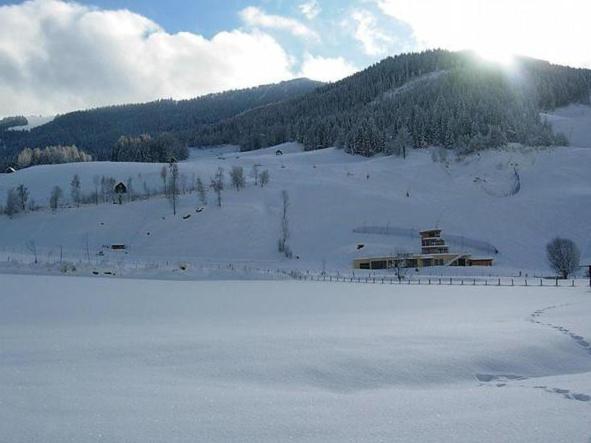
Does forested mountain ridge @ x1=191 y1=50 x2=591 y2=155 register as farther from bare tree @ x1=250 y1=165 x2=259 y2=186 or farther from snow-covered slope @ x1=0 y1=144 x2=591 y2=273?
bare tree @ x1=250 y1=165 x2=259 y2=186

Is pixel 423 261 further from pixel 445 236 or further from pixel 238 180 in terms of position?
pixel 238 180

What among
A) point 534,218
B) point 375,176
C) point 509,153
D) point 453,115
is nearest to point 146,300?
point 534,218

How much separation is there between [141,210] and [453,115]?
275ft

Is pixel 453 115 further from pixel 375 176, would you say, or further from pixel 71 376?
pixel 71 376

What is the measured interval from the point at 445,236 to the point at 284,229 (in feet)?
82.2

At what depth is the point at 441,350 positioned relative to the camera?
10.6 meters

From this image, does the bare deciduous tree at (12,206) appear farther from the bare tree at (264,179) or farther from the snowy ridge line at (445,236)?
the snowy ridge line at (445,236)

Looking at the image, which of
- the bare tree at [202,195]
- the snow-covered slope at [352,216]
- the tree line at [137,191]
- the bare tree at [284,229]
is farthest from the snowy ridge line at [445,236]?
the bare tree at [202,195]

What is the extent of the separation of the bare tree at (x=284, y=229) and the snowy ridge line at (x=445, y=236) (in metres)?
11.5

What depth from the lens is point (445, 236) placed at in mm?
86438

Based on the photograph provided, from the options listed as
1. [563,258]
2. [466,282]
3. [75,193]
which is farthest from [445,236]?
[75,193]

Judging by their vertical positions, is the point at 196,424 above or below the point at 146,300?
above

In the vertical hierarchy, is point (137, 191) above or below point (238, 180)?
below

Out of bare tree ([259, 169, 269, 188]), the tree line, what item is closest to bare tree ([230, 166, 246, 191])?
the tree line
